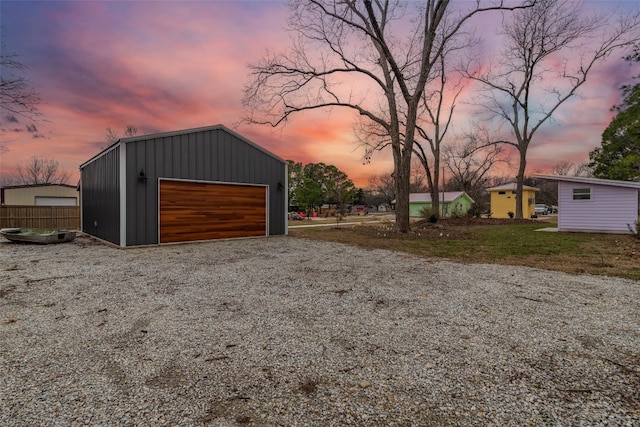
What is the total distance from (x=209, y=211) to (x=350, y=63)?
8403 millimetres

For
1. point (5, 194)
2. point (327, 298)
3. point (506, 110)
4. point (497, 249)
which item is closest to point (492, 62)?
point (506, 110)

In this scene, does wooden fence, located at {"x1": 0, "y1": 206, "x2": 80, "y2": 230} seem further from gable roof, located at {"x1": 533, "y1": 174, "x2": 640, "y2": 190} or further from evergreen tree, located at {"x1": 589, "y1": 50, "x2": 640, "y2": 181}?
evergreen tree, located at {"x1": 589, "y1": 50, "x2": 640, "y2": 181}

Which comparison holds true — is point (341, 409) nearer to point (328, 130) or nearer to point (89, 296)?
point (89, 296)

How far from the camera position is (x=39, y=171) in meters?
33.6

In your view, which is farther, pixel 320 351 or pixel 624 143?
pixel 624 143

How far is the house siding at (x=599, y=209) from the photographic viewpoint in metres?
11.2

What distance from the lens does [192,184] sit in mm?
9062

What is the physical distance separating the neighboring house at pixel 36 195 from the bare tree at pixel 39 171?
58.2 ft

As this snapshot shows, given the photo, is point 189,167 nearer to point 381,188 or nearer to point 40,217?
point 40,217

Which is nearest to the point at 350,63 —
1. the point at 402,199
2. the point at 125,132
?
the point at 402,199

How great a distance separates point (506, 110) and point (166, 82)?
72.9ft

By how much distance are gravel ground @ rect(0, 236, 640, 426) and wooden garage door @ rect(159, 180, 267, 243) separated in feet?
13.7

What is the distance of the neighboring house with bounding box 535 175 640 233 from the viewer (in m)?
11.2

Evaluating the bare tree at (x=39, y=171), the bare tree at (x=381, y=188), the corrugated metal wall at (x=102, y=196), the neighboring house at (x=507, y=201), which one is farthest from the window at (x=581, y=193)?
the bare tree at (x=39, y=171)
